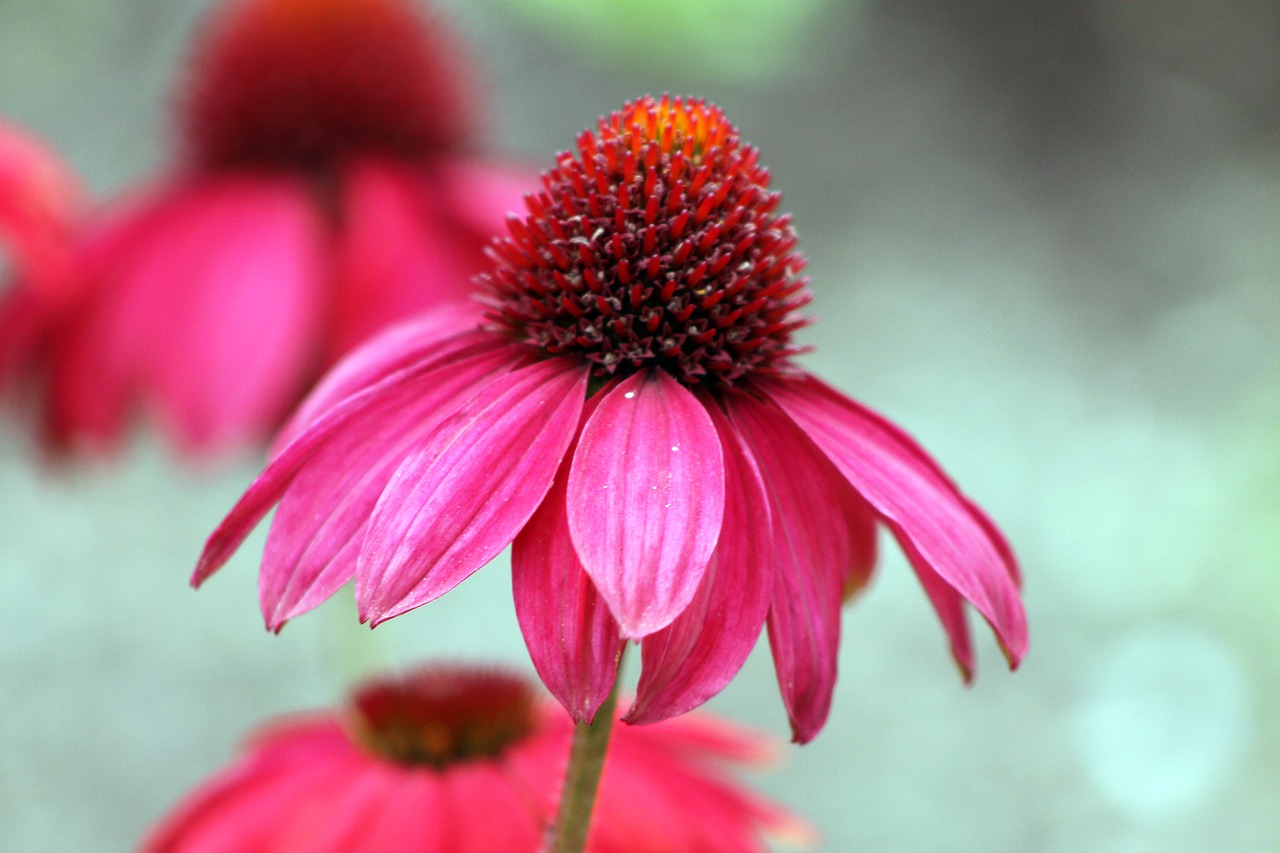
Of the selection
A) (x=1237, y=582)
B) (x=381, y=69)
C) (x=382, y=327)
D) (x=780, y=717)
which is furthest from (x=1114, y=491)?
(x=382, y=327)

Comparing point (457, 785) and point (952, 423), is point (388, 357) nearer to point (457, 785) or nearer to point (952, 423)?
point (457, 785)

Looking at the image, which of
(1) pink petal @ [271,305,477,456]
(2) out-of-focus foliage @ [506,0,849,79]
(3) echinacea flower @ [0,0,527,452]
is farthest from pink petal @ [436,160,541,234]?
(2) out-of-focus foliage @ [506,0,849,79]

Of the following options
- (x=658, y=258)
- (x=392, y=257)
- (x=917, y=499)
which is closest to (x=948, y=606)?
(x=917, y=499)

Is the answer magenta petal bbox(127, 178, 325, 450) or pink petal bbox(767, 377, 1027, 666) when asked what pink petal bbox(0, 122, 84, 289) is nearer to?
magenta petal bbox(127, 178, 325, 450)

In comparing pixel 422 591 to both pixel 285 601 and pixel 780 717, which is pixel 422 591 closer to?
pixel 285 601

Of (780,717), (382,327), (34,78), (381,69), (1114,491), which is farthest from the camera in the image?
(34,78)

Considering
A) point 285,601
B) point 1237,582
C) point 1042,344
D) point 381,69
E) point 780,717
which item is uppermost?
point 1042,344

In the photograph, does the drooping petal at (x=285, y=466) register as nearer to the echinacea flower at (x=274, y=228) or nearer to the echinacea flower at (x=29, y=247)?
the echinacea flower at (x=274, y=228)

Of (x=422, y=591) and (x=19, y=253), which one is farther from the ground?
(x=19, y=253)
